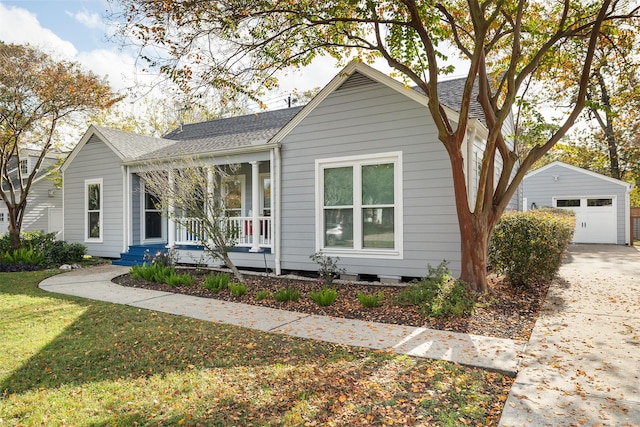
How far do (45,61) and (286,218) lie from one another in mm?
9922

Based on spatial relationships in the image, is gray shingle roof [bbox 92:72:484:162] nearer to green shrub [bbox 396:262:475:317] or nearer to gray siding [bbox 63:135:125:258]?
gray siding [bbox 63:135:125:258]

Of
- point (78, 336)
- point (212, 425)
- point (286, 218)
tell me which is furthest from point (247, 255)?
point (212, 425)

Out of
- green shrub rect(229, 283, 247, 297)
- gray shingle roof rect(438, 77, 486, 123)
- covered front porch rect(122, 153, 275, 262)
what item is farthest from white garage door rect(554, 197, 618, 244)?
green shrub rect(229, 283, 247, 297)

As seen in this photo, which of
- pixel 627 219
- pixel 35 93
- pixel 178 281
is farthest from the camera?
pixel 627 219

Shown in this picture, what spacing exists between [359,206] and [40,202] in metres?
20.3

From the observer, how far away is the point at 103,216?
12516mm

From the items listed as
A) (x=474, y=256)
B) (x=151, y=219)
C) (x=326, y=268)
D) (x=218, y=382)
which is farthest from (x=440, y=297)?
(x=151, y=219)

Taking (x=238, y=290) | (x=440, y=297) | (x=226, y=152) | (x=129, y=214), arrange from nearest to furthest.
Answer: (x=440, y=297), (x=238, y=290), (x=226, y=152), (x=129, y=214)

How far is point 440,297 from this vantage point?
230 inches

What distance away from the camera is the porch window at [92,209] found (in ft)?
41.9

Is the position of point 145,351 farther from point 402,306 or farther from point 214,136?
point 214,136

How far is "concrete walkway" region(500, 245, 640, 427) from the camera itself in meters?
2.89

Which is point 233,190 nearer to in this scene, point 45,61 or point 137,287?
point 137,287

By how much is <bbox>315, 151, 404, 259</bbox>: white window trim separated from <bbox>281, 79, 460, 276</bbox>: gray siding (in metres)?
0.09
